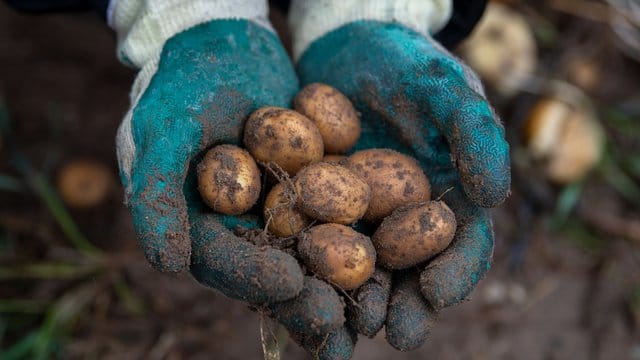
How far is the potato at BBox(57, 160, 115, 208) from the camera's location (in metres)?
2.84

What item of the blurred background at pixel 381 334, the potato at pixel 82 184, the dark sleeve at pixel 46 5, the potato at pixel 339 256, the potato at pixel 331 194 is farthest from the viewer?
the potato at pixel 82 184

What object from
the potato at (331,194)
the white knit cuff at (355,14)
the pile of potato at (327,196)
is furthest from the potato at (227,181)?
the white knit cuff at (355,14)

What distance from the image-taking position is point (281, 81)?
2.04 m

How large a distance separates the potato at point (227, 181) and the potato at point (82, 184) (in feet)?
4.27

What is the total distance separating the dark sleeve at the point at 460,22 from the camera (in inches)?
89.4

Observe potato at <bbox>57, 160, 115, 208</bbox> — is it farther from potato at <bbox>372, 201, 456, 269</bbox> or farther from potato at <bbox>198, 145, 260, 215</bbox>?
potato at <bbox>372, 201, 456, 269</bbox>

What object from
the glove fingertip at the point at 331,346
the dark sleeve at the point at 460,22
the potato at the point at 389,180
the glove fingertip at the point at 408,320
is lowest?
the glove fingertip at the point at 331,346

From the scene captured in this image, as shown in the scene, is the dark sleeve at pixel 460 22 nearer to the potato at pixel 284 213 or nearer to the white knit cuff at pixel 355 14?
the white knit cuff at pixel 355 14

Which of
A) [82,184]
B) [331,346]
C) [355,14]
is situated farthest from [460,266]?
[82,184]

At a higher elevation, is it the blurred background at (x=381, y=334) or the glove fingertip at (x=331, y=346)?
the glove fingertip at (x=331, y=346)

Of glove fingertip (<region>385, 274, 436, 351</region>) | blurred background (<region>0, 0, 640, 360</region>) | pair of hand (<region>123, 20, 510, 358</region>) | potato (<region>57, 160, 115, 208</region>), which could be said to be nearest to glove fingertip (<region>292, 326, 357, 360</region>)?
pair of hand (<region>123, 20, 510, 358</region>)

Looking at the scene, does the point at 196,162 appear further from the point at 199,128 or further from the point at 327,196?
the point at 327,196

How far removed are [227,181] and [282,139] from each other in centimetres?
21

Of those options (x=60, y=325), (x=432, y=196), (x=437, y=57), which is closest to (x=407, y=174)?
(x=432, y=196)
